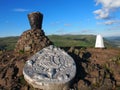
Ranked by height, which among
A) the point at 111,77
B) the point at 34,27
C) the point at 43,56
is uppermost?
the point at 34,27

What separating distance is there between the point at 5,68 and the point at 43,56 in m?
3.28

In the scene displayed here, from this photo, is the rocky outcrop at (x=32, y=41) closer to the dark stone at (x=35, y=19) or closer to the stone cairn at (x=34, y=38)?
the stone cairn at (x=34, y=38)

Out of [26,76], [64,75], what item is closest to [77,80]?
[64,75]

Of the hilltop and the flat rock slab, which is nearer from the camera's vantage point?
the flat rock slab

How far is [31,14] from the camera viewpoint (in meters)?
22.2

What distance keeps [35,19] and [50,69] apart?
6.39 meters

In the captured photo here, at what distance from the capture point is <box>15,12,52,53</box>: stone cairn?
833 inches

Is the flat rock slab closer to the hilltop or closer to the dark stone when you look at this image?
the hilltop

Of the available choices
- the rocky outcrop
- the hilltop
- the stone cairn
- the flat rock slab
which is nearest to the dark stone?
the stone cairn

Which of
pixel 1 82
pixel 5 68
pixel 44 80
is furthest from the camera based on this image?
pixel 5 68

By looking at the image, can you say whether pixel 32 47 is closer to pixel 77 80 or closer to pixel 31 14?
pixel 31 14

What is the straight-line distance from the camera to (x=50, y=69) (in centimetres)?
1767

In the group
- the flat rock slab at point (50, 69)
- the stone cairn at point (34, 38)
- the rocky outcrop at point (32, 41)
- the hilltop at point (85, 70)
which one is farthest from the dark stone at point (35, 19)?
the flat rock slab at point (50, 69)

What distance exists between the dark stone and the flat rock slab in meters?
3.57
